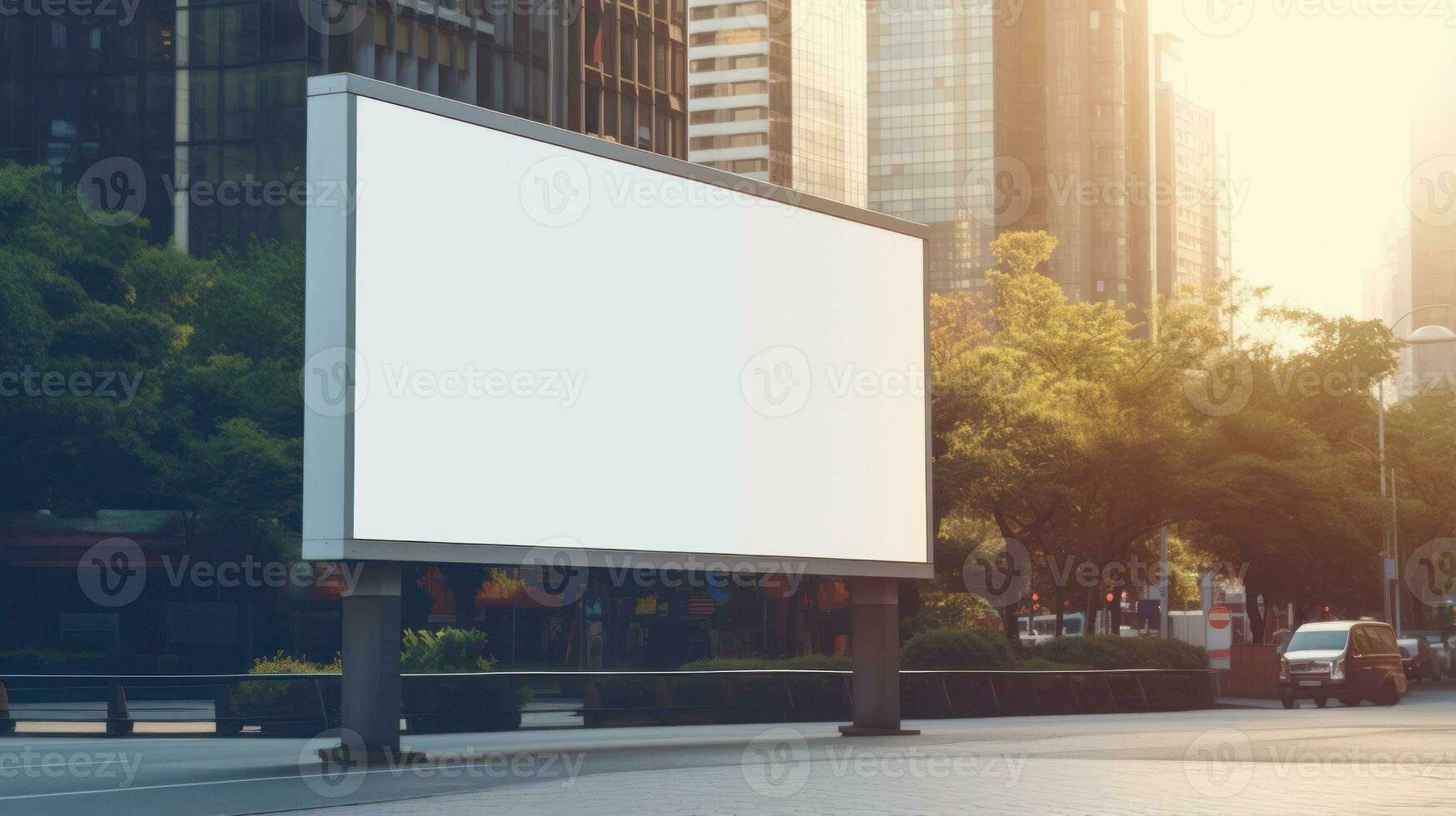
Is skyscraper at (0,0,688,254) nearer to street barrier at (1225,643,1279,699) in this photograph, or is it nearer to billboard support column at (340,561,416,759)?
street barrier at (1225,643,1279,699)

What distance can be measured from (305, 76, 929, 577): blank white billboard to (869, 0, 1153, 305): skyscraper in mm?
131670

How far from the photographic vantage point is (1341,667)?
127 feet

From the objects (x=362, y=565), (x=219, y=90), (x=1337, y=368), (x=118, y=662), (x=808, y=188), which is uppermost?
(x=808, y=188)

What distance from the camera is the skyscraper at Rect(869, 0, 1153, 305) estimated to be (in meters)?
157

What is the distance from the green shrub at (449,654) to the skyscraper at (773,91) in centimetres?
10956

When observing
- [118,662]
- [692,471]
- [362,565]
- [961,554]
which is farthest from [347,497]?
[961,554]

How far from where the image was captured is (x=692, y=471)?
60.6 feet

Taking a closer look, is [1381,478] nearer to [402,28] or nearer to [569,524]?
[402,28]

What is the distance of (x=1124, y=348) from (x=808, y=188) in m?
92.0

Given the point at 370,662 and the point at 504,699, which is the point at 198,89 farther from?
the point at 370,662

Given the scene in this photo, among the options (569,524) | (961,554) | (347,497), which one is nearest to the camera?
(347,497)

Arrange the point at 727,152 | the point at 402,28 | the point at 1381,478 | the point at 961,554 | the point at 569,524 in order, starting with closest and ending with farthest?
the point at 569,524
the point at 961,554
the point at 1381,478
the point at 402,28
the point at 727,152

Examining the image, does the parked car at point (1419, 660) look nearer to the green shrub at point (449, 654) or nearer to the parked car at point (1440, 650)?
the parked car at point (1440, 650)

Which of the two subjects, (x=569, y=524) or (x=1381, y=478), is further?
(x=1381, y=478)
